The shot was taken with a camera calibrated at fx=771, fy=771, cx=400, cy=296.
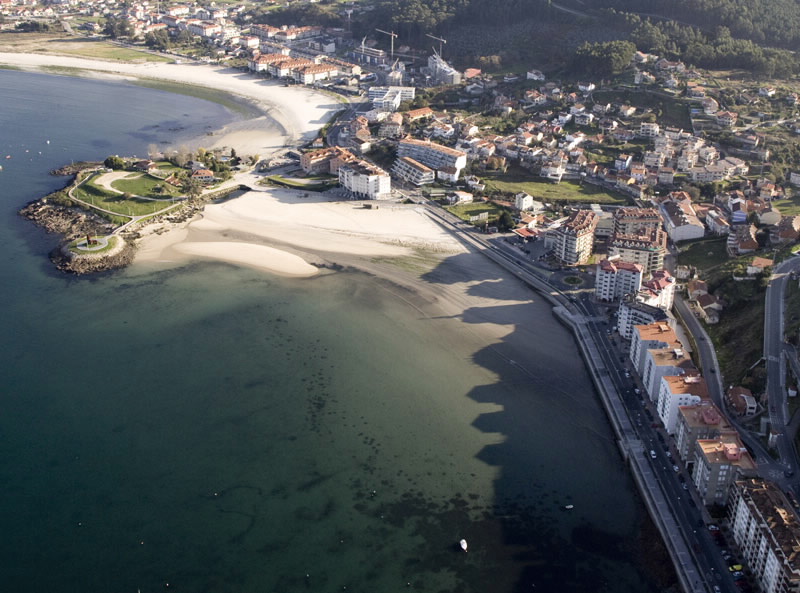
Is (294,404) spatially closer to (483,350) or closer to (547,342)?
(483,350)

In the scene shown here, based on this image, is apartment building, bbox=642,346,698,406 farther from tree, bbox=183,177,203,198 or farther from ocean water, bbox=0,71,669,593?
tree, bbox=183,177,203,198

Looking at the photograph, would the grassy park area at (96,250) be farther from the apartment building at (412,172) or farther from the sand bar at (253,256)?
the apartment building at (412,172)

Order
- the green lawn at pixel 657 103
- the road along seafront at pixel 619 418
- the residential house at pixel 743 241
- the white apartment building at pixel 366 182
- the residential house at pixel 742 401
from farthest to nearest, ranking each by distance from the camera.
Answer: the green lawn at pixel 657 103 < the white apartment building at pixel 366 182 < the residential house at pixel 743 241 < the residential house at pixel 742 401 < the road along seafront at pixel 619 418

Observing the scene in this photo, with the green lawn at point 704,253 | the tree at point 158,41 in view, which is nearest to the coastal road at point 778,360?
the green lawn at point 704,253

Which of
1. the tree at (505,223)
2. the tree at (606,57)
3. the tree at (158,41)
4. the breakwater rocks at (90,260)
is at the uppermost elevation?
the tree at (606,57)

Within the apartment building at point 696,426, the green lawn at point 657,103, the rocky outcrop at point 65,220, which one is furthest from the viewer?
the green lawn at point 657,103

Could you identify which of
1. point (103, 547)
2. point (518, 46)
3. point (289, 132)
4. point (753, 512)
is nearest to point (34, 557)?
point (103, 547)

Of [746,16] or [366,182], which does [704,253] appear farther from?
[746,16]

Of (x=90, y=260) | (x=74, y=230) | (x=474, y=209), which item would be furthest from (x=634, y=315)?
(x=74, y=230)
